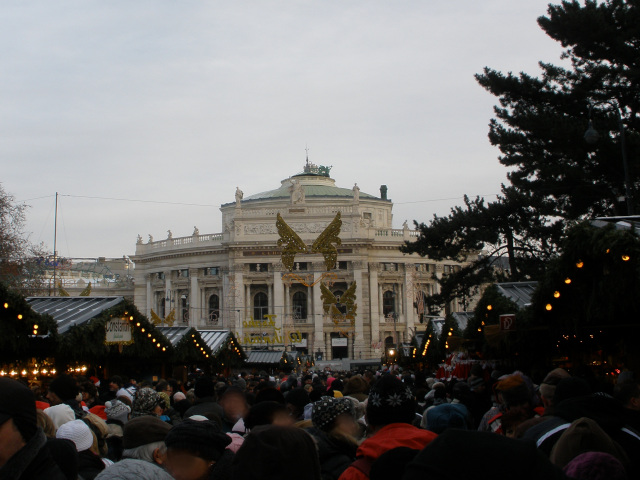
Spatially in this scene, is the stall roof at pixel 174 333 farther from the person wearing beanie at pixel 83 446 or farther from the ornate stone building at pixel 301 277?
the ornate stone building at pixel 301 277

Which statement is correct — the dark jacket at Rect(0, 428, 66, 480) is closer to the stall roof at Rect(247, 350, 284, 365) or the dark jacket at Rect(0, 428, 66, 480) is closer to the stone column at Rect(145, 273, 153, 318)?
the stall roof at Rect(247, 350, 284, 365)

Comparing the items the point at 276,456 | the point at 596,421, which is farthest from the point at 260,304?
the point at 276,456

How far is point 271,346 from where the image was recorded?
2753 inches

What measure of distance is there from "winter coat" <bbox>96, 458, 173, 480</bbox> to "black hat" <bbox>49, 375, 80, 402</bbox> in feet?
15.6

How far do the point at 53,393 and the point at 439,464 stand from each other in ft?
21.7

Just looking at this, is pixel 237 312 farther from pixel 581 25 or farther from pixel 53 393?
pixel 53 393

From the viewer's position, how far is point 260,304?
77.5 m

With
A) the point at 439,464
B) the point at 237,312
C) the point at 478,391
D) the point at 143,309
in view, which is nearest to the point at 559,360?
the point at 478,391

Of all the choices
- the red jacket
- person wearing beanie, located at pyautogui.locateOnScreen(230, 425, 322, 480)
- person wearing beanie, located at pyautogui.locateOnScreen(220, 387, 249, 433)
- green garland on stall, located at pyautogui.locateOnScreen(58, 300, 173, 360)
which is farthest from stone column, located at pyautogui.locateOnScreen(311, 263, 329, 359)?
person wearing beanie, located at pyautogui.locateOnScreen(230, 425, 322, 480)

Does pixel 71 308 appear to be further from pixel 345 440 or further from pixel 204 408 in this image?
pixel 345 440

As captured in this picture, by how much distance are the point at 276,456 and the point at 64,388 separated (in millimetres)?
5551

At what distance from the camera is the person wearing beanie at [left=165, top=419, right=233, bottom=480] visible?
402 centimetres

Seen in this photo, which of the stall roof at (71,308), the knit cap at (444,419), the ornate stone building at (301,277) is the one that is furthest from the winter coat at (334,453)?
the ornate stone building at (301,277)

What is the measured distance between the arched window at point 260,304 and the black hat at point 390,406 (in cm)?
7211
